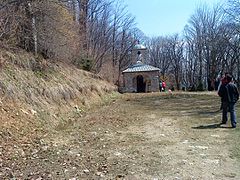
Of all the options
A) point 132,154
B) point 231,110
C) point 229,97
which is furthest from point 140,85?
point 132,154

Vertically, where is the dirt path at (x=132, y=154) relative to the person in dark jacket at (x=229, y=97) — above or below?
below

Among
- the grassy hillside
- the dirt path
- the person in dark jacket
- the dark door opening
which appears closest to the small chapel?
the dark door opening

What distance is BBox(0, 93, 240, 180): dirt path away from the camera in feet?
19.3

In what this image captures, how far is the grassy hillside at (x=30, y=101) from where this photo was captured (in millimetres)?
8258

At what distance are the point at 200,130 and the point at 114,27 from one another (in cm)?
4845

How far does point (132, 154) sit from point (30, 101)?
5387 mm

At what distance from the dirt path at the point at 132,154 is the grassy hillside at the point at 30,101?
1.78 ft

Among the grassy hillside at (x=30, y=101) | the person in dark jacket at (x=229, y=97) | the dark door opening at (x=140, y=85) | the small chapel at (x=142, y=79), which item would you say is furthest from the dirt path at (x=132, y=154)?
the dark door opening at (x=140, y=85)

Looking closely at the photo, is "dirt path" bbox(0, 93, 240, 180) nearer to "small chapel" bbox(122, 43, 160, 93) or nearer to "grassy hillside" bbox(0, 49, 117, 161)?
"grassy hillside" bbox(0, 49, 117, 161)

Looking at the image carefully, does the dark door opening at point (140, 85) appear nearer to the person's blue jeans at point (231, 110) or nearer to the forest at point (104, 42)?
the forest at point (104, 42)

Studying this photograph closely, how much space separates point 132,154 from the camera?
7.28m

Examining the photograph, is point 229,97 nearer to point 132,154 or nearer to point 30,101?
point 132,154

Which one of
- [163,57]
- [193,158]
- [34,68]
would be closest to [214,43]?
[163,57]

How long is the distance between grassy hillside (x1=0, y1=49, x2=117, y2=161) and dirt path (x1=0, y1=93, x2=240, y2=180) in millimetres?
542
